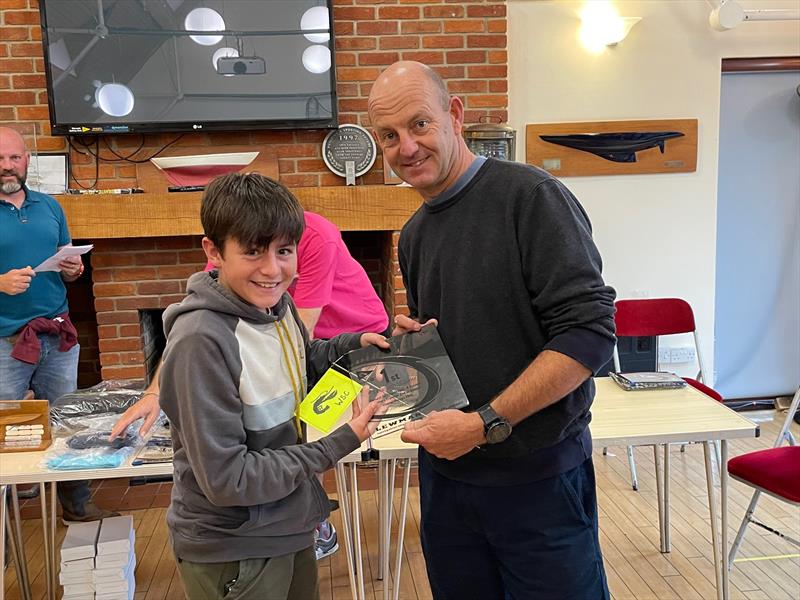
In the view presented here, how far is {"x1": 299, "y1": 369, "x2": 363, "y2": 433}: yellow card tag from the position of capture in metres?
1.30

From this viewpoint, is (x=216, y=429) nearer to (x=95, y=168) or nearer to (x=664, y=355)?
(x=95, y=168)

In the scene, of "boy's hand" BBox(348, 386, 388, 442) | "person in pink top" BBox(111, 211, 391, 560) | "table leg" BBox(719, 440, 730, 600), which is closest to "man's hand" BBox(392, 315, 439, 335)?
A: "boy's hand" BBox(348, 386, 388, 442)

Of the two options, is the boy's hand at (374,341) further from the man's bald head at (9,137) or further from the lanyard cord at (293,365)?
the man's bald head at (9,137)

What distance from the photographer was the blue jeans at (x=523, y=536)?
1377 mm

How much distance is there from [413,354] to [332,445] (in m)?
0.26

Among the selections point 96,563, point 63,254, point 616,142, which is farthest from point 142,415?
point 616,142

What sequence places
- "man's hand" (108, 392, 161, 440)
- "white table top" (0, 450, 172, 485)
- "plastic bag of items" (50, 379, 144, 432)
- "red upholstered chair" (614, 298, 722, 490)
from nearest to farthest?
"white table top" (0, 450, 172, 485)
"man's hand" (108, 392, 161, 440)
"plastic bag of items" (50, 379, 144, 432)
"red upholstered chair" (614, 298, 722, 490)

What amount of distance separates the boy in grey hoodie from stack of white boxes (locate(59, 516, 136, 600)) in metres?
1.19

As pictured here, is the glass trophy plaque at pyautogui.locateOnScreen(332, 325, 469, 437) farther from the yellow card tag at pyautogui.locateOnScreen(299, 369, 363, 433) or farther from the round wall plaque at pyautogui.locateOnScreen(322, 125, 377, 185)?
the round wall plaque at pyautogui.locateOnScreen(322, 125, 377, 185)

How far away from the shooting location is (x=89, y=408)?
7.36 feet

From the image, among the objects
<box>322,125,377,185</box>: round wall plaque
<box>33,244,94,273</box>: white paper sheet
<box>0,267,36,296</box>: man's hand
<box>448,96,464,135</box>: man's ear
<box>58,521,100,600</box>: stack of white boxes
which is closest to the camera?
<box>448,96,464,135</box>: man's ear

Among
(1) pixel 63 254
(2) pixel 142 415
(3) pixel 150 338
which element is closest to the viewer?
(2) pixel 142 415

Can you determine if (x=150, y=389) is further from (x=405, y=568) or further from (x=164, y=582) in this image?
(x=405, y=568)

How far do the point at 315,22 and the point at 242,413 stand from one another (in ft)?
9.32
